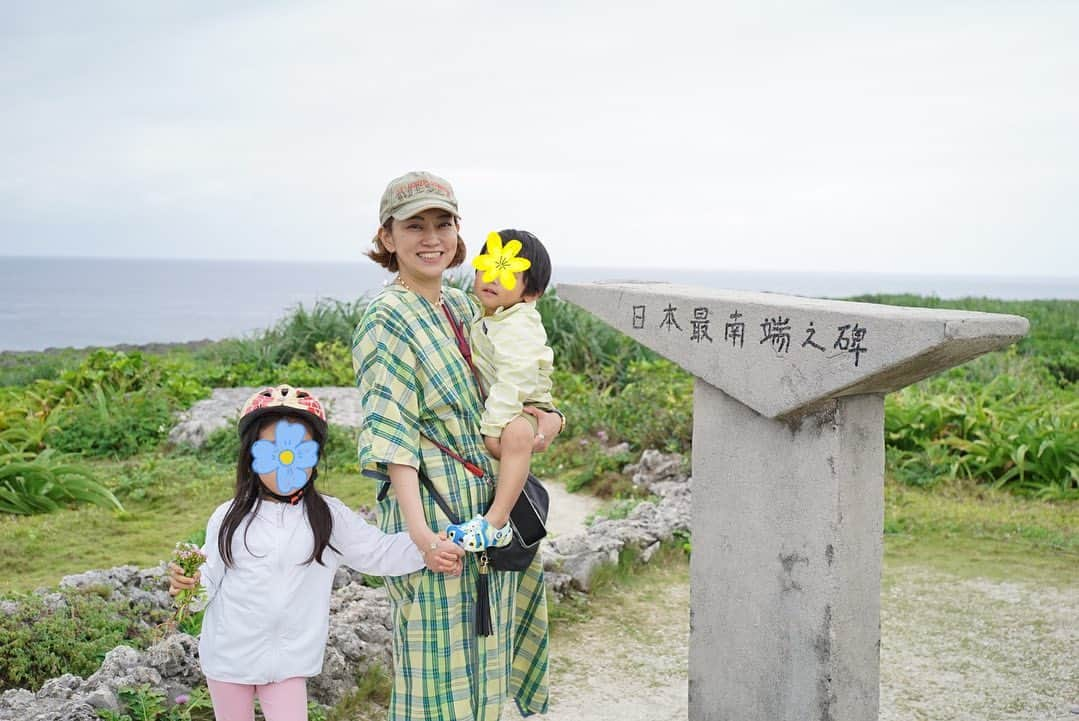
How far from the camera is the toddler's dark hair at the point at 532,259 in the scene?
2.80 meters

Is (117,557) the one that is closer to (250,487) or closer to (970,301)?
(250,487)

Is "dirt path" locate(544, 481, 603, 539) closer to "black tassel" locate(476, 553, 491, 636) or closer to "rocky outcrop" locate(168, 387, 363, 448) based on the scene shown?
"rocky outcrop" locate(168, 387, 363, 448)

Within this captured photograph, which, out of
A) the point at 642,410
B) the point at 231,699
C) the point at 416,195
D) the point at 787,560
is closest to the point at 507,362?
the point at 416,195

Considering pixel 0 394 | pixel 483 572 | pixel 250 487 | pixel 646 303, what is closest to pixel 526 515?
pixel 483 572

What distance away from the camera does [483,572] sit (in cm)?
266

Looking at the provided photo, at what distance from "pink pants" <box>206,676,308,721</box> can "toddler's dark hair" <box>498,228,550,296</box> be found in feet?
3.82

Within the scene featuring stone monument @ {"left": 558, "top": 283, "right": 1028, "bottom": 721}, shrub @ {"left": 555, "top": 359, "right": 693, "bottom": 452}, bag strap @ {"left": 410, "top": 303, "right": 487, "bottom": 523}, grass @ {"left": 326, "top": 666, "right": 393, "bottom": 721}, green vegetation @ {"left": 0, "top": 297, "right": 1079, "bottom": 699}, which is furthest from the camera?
shrub @ {"left": 555, "top": 359, "right": 693, "bottom": 452}

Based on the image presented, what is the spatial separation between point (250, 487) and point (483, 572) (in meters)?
0.62

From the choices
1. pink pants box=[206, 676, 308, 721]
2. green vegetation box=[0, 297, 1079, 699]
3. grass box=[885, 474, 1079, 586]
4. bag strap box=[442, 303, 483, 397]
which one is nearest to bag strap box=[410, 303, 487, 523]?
bag strap box=[442, 303, 483, 397]

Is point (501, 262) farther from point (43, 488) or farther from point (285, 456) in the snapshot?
point (43, 488)

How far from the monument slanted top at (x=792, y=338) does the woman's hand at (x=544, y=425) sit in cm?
77

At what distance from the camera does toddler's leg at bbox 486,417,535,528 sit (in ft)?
8.54

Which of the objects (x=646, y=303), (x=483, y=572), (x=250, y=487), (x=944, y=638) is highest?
(x=646, y=303)

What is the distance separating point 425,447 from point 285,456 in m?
0.34
